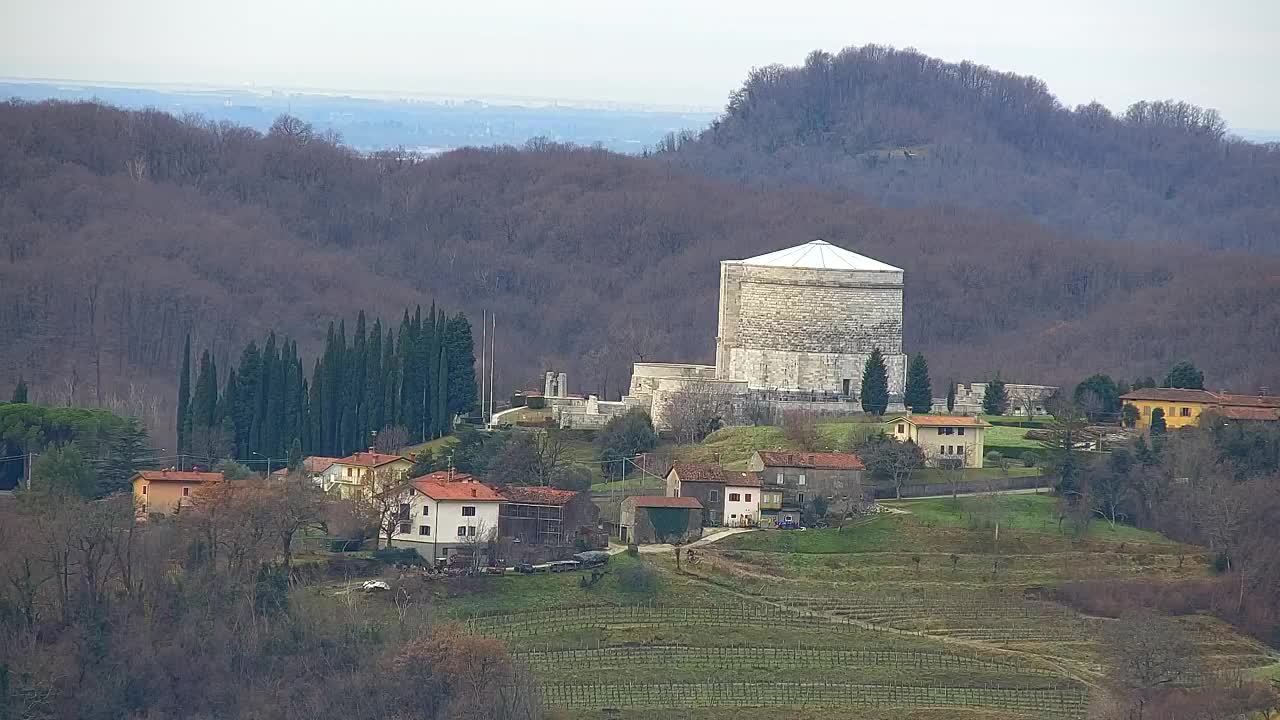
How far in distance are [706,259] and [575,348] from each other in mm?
12464

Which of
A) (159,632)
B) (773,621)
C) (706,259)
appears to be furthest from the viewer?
(706,259)

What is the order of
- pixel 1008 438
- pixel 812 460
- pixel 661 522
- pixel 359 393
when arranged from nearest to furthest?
pixel 661 522, pixel 812 460, pixel 1008 438, pixel 359 393

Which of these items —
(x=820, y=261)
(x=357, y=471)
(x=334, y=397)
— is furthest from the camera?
(x=820, y=261)

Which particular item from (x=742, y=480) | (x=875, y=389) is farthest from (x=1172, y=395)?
(x=742, y=480)

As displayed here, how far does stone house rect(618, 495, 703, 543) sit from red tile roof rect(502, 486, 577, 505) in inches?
43.1

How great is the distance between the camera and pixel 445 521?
166 ft

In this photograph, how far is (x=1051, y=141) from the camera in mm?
143500

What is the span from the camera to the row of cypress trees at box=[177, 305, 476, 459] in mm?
58719

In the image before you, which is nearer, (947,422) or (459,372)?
(947,422)

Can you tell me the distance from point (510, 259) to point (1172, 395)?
146 feet

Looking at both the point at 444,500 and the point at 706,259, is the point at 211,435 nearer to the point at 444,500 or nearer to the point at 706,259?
the point at 444,500

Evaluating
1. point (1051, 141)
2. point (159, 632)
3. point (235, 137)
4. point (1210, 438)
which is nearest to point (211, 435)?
point (159, 632)

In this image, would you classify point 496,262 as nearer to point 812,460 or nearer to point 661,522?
point 812,460

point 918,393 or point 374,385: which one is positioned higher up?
point 918,393
